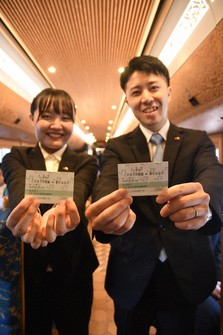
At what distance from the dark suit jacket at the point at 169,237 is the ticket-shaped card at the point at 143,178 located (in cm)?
20

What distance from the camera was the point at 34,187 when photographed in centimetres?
71

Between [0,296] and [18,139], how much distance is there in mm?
3094

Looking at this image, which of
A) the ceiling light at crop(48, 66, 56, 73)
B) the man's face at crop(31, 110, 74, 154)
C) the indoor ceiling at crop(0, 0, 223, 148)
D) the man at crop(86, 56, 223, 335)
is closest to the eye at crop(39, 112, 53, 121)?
the man's face at crop(31, 110, 74, 154)

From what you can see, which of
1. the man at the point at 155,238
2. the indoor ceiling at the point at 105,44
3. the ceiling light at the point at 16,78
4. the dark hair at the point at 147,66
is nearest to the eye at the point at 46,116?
the man at the point at 155,238

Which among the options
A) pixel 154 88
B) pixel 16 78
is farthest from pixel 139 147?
pixel 16 78

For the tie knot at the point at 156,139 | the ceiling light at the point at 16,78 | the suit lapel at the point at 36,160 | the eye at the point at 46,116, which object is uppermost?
the ceiling light at the point at 16,78

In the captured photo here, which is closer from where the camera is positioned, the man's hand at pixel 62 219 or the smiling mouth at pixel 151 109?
the man's hand at pixel 62 219

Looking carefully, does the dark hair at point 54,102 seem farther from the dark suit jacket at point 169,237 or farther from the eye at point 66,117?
the dark suit jacket at point 169,237

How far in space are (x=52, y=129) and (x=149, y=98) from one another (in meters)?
0.51

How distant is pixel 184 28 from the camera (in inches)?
60.7

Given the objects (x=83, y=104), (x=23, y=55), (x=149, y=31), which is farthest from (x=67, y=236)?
(x=83, y=104)

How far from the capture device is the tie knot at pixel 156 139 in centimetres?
100

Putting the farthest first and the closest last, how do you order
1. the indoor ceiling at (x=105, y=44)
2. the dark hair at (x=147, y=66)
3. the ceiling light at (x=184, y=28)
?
the indoor ceiling at (x=105, y=44) < the ceiling light at (x=184, y=28) < the dark hair at (x=147, y=66)

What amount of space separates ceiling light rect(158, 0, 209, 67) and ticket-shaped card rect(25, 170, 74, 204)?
1269mm
